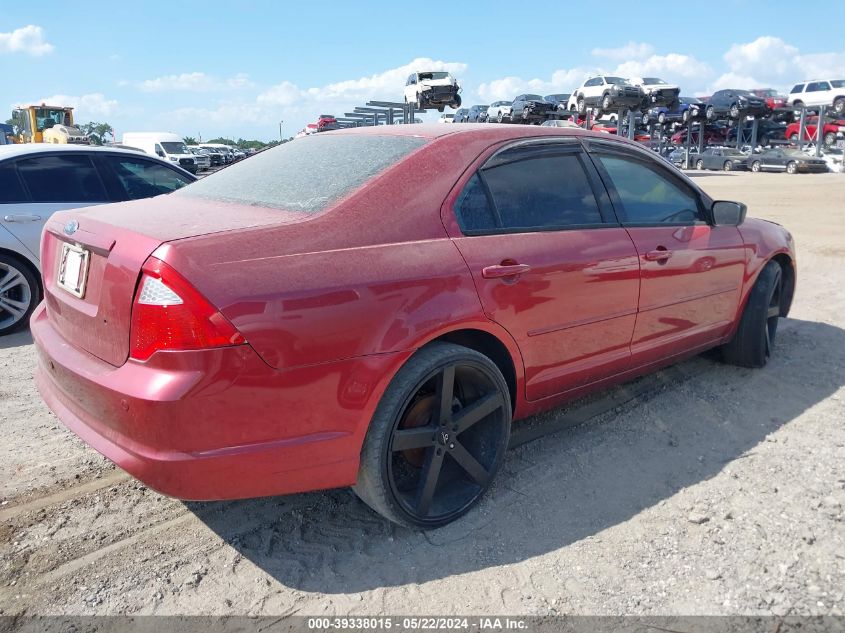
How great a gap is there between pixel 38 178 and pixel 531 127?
462cm

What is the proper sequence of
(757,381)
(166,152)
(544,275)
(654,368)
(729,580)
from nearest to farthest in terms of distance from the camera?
(729,580) < (544,275) < (654,368) < (757,381) < (166,152)

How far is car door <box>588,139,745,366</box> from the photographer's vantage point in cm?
364

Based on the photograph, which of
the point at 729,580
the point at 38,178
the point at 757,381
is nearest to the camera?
the point at 729,580

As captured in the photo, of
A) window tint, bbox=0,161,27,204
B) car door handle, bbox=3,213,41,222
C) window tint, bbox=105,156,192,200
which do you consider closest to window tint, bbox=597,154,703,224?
window tint, bbox=105,156,192,200

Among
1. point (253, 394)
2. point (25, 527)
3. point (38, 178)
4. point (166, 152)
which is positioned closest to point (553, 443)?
point (253, 394)

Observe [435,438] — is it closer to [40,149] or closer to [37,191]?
[37,191]

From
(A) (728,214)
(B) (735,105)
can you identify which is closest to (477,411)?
(A) (728,214)

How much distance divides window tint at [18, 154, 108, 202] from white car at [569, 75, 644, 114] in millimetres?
27248

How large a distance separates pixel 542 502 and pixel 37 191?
518cm

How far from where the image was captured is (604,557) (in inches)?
105

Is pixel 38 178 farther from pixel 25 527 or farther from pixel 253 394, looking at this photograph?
pixel 253 394

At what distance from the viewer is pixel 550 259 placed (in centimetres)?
309

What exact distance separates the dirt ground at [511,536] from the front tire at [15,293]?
2.14 metres

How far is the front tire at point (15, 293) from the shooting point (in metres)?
5.63
